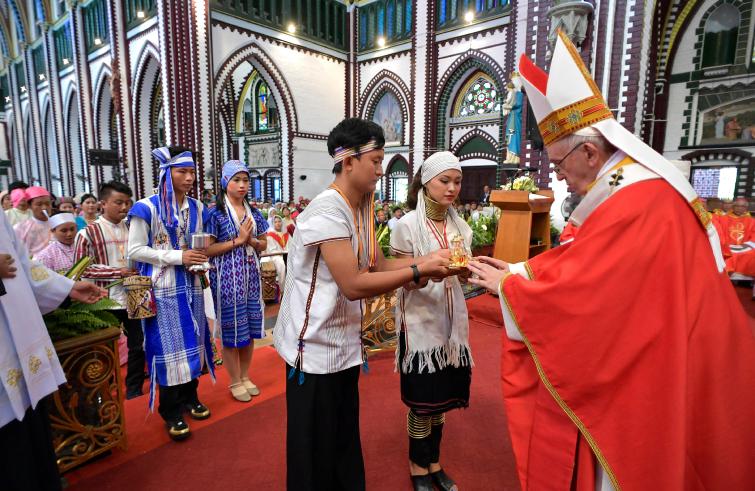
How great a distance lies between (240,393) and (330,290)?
2.10 metres

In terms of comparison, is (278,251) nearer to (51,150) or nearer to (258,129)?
(258,129)

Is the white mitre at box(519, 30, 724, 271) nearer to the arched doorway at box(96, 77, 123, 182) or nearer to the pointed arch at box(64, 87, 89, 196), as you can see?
the arched doorway at box(96, 77, 123, 182)

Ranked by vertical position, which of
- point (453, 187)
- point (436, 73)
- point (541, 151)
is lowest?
point (453, 187)

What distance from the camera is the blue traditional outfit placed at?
9.55ft

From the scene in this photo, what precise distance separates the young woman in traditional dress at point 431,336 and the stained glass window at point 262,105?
20.1 metres

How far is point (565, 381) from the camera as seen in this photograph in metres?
1.23

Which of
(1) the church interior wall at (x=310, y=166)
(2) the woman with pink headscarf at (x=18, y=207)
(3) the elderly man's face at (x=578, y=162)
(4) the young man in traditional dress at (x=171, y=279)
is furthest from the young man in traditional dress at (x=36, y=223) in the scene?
(1) the church interior wall at (x=310, y=166)

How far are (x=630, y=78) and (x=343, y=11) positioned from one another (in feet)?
45.1

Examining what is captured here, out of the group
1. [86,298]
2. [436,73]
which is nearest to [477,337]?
[86,298]

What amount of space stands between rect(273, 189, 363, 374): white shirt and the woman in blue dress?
4.84 ft

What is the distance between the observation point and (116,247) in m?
3.26

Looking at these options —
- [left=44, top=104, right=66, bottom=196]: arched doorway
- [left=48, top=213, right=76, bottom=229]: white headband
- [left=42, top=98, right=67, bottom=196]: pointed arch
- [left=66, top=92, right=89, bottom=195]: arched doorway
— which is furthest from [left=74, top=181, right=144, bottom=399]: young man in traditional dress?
[left=44, top=104, right=66, bottom=196]: arched doorway

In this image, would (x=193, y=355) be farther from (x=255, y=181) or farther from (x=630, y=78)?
(x=255, y=181)

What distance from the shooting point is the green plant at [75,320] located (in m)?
2.14
